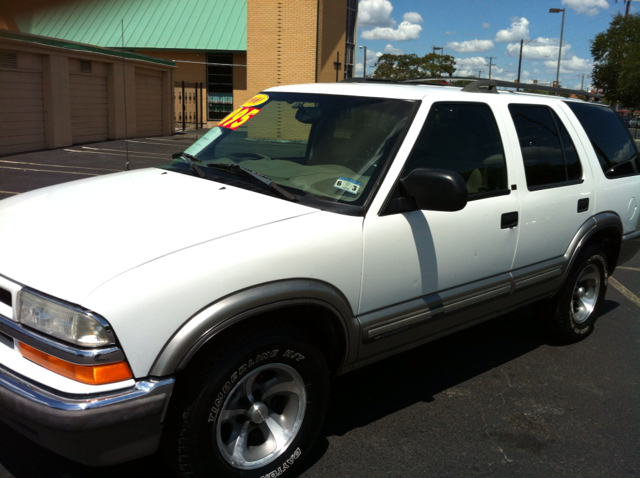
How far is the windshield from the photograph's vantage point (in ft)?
10.6

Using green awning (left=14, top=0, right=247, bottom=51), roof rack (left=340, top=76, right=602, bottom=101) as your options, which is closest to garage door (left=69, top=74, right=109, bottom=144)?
green awning (left=14, top=0, right=247, bottom=51)

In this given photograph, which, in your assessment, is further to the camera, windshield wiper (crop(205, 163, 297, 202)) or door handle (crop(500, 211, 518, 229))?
door handle (crop(500, 211, 518, 229))

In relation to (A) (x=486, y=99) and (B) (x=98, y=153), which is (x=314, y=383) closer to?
(A) (x=486, y=99)

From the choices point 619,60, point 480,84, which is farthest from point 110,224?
point 619,60

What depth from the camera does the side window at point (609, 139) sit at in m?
4.75

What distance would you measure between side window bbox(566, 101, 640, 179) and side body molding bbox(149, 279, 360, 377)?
2.83 m

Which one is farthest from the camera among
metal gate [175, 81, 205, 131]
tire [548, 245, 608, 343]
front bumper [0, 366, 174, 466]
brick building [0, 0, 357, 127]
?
metal gate [175, 81, 205, 131]

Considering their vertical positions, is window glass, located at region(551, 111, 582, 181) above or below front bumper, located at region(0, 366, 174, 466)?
above

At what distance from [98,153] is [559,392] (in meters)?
16.2

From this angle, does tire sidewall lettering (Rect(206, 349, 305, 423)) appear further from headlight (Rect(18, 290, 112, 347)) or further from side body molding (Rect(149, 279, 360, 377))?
headlight (Rect(18, 290, 112, 347))

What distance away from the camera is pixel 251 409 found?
2.77m

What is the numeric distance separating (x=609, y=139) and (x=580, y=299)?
132 centimetres

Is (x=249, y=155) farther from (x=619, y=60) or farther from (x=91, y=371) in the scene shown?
(x=619, y=60)

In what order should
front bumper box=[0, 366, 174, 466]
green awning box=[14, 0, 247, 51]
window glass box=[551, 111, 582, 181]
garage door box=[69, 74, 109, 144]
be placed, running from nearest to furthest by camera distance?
front bumper box=[0, 366, 174, 466] → window glass box=[551, 111, 582, 181] → garage door box=[69, 74, 109, 144] → green awning box=[14, 0, 247, 51]
